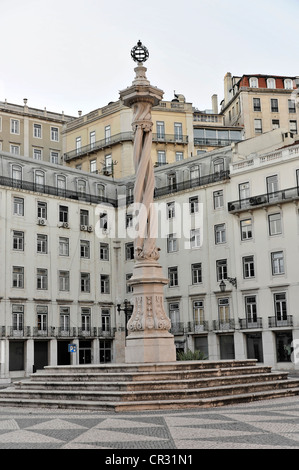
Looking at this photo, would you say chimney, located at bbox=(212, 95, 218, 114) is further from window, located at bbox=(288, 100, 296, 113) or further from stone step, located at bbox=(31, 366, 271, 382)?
stone step, located at bbox=(31, 366, 271, 382)

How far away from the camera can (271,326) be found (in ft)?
139

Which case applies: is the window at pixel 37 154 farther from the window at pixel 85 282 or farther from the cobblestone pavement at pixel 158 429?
the cobblestone pavement at pixel 158 429

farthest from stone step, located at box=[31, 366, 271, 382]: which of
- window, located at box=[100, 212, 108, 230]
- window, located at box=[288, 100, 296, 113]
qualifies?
window, located at box=[288, 100, 296, 113]

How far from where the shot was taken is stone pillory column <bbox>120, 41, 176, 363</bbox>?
65.7 ft

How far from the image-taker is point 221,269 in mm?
45969

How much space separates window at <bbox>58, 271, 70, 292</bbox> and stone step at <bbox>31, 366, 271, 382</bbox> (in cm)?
2733

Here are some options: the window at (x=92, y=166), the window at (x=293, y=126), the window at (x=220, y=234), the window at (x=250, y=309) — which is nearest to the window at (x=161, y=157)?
the window at (x=92, y=166)

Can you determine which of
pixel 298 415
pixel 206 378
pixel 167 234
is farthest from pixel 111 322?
pixel 298 415

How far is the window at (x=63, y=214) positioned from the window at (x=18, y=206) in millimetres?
3587

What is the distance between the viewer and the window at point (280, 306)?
42188mm

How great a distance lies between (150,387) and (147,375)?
2.19ft

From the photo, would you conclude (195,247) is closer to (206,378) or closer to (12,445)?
A: (206,378)

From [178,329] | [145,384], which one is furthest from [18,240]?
[145,384]

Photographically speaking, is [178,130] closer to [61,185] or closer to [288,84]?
[61,185]
